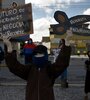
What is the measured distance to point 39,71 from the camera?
597 centimetres

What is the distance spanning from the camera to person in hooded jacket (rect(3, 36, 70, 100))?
589 centimetres

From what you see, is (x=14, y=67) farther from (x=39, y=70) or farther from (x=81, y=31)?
(x=81, y=31)

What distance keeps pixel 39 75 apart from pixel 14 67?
37cm

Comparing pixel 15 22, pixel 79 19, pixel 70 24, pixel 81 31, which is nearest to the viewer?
pixel 15 22

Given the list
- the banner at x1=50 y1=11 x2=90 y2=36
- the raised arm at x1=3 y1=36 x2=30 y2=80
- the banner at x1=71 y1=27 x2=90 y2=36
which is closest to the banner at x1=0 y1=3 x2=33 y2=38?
the banner at x1=50 y1=11 x2=90 y2=36

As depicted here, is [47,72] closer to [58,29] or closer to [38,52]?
[38,52]

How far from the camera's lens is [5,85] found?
14523mm

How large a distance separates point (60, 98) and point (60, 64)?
5594 mm

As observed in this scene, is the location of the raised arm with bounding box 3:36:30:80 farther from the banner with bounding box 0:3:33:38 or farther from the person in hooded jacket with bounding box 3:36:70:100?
the banner with bounding box 0:3:33:38

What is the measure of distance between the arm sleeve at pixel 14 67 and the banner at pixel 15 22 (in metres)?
3.59

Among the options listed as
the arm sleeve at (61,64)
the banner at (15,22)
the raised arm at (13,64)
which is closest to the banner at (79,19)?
the banner at (15,22)

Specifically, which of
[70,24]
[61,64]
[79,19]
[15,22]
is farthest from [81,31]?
[61,64]

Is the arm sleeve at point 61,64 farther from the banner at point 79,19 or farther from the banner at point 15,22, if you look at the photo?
the banner at point 79,19

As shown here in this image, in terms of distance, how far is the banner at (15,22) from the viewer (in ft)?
32.3
